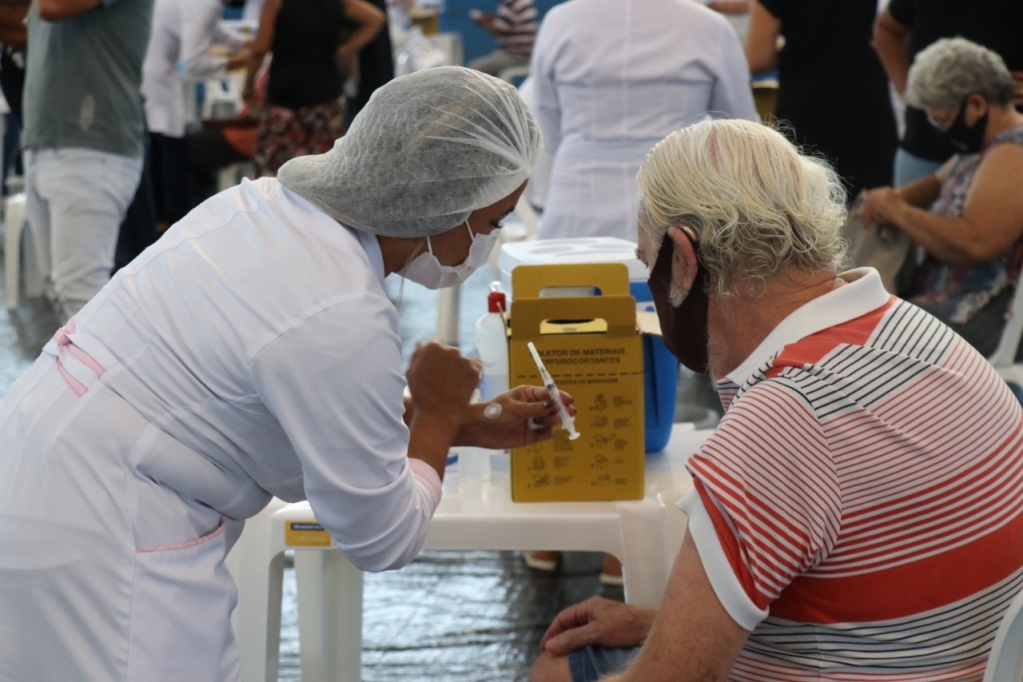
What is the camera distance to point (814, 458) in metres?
1.11

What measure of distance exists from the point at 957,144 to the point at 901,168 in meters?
0.50

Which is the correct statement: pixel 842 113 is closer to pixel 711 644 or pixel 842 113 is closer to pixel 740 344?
pixel 740 344

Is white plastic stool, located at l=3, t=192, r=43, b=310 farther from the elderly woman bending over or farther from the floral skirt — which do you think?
the elderly woman bending over

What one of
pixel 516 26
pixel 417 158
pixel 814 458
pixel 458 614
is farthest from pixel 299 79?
pixel 814 458

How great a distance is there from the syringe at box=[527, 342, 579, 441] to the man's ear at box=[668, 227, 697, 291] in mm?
291

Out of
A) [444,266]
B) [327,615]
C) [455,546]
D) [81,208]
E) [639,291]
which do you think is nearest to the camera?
[444,266]

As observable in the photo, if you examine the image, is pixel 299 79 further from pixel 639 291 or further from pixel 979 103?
pixel 639 291

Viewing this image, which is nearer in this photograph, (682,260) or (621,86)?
(682,260)

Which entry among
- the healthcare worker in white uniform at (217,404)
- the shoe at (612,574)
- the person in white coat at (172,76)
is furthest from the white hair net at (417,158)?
the person in white coat at (172,76)

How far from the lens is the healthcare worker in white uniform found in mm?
1244

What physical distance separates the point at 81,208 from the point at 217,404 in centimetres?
225

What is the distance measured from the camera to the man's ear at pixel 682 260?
1255 mm

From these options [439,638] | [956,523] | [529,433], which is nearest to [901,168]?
[439,638]

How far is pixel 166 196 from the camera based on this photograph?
596cm
